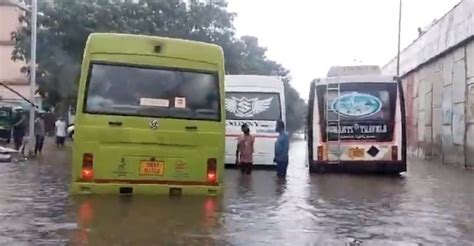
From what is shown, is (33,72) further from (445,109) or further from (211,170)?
(211,170)

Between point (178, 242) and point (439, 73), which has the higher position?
point (439, 73)

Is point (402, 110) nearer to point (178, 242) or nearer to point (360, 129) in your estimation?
point (360, 129)

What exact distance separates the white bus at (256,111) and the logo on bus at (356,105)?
2.42m

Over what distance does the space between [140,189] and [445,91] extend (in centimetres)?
2231

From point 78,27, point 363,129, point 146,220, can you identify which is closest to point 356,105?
point 363,129

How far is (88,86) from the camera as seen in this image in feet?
40.3

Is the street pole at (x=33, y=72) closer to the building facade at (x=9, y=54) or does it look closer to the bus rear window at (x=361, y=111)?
the bus rear window at (x=361, y=111)

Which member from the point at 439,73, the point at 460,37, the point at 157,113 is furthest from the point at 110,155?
the point at 439,73

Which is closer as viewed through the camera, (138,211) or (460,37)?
(138,211)

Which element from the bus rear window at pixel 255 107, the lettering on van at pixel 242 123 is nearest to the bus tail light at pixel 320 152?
the bus rear window at pixel 255 107

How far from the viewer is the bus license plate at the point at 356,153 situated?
21.4 metres

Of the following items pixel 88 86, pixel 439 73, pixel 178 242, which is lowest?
pixel 178 242

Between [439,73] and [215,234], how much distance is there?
25.7 m

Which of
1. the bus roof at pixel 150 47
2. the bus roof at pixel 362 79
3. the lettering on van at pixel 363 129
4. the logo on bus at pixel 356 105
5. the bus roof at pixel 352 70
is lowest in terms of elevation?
the lettering on van at pixel 363 129
